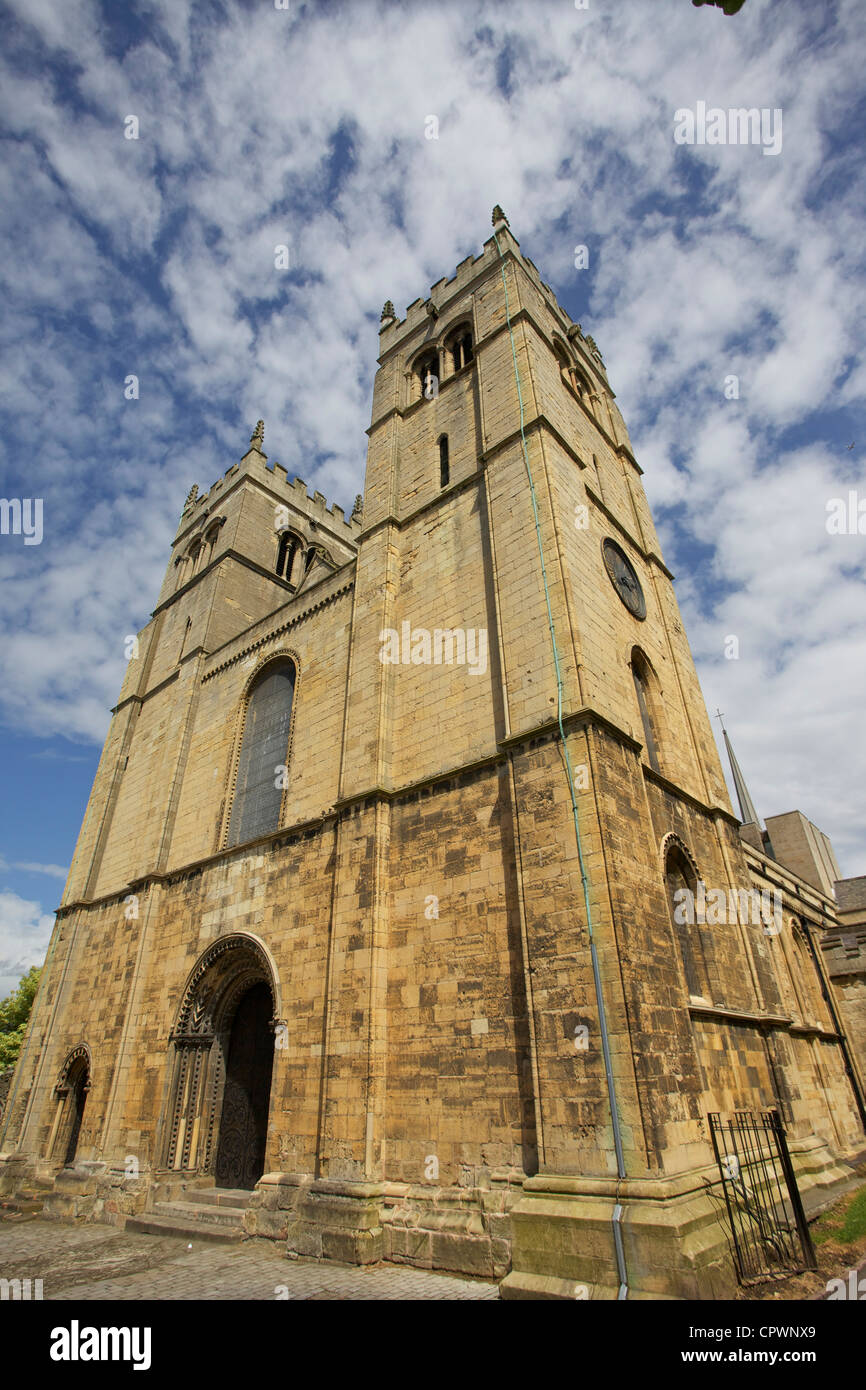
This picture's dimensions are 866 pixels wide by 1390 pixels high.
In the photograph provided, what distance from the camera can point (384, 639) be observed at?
41.2 feet

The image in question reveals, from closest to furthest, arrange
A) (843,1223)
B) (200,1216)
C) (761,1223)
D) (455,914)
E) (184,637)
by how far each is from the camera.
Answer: (761,1223) → (843,1223) → (455,914) → (200,1216) → (184,637)

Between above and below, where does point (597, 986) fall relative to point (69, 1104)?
above

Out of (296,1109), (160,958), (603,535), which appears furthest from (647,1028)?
(160,958)

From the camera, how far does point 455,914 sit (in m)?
9.16

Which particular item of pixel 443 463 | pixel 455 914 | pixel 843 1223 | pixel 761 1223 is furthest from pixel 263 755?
pixel 843 1223

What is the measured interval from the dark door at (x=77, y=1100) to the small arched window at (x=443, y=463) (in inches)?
604

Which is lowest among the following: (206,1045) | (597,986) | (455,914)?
(597,986)

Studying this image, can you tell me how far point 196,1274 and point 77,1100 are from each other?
9874 millimetres

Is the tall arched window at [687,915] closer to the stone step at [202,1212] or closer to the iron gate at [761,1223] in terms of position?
the iron gate at [761,1223]

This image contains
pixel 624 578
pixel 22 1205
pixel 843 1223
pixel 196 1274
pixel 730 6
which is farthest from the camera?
pixel 22 1205

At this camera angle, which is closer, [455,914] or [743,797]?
[455,914]

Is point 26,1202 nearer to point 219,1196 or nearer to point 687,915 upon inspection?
point 219,1196
